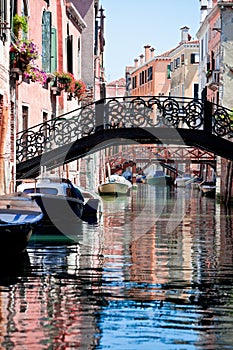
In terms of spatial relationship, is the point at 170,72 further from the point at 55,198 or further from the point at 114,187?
the point at 55,198

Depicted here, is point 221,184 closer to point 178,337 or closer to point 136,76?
point 178,337

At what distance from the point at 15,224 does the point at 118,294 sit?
2499 millimetres

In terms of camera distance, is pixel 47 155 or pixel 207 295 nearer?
pixel 207 295

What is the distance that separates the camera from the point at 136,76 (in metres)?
89.6

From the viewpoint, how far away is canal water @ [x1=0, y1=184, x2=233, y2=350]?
8164 millimetres

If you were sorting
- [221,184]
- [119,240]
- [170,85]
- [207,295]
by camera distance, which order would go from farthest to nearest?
[170,85]
[221,184]
[119,240]
[207,295]

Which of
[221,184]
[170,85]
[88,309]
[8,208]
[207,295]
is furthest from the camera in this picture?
[170,85]

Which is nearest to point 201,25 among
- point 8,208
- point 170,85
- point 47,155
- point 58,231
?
point 170,85

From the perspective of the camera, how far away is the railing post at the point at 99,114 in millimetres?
22092

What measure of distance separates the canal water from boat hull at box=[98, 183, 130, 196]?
24207mm

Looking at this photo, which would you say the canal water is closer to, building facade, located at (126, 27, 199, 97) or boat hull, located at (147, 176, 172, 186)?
building facade, located at (126, 27, 199, 97)

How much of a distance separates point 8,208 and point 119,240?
526 cm

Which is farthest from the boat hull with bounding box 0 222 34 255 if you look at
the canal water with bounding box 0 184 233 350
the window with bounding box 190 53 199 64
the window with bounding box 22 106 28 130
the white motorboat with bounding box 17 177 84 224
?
the window with bounding box 190 53 199 64

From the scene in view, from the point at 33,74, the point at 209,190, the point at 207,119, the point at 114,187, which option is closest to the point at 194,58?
the point at 209,190
